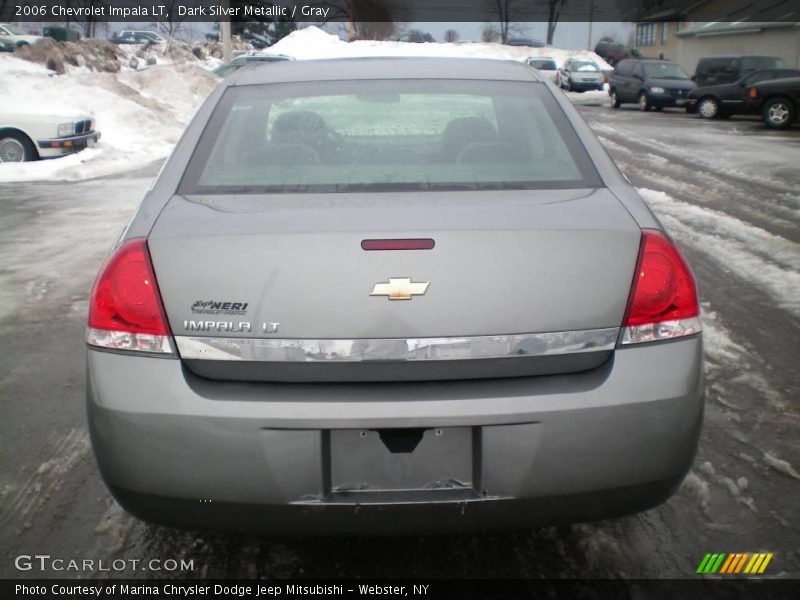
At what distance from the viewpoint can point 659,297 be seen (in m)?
2.36

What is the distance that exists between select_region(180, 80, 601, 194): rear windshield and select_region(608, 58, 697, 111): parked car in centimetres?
2445

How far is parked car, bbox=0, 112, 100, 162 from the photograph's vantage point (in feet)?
42.8

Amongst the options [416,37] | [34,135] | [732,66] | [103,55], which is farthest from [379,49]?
[34,135]

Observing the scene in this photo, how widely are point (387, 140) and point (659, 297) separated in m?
1.24

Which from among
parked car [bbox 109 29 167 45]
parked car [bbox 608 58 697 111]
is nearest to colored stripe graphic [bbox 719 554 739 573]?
parked car [bbox 608 58 697 111]

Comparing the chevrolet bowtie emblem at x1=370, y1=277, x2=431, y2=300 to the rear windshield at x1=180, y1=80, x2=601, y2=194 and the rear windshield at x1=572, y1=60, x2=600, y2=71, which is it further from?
the rear windshield at x1=572, y1=60, x2=600, y2=71

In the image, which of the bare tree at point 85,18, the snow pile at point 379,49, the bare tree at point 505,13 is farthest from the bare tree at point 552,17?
the bare tree at point 85,18

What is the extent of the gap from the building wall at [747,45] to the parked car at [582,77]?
5.85 meters

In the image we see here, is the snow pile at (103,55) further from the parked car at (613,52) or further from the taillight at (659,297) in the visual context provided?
the taillight at (659,297)

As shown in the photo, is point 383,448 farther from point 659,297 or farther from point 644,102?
point 644,102

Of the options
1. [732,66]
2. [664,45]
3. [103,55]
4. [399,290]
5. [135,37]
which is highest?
[135,37]

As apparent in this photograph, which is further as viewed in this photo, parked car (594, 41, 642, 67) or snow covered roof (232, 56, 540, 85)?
parked car (594, 41, 642, 67)

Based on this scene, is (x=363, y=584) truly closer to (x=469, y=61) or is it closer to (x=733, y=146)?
(x=469, y=61)

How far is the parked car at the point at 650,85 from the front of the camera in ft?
87.6
